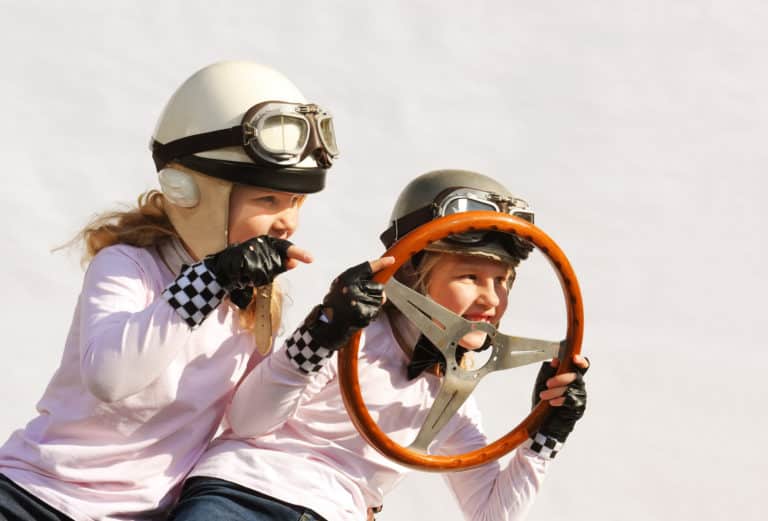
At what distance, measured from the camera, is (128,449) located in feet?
8.94

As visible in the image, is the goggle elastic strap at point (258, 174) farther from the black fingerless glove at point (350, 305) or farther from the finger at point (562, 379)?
the finger at point (562, 379)

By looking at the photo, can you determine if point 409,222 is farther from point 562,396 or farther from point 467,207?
point 562,396

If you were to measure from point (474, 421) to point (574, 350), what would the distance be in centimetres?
36

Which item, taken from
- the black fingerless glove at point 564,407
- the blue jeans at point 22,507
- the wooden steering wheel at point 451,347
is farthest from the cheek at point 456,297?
the blue jeans at point 22,507

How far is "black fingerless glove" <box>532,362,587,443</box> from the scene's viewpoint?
2852 mm

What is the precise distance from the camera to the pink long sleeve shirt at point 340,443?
2738 mm

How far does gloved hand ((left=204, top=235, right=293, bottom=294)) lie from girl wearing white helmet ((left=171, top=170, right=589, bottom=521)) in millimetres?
127

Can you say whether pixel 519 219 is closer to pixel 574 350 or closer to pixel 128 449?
pixel 574 350

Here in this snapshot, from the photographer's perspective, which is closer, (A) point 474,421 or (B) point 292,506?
(B) point 292,506

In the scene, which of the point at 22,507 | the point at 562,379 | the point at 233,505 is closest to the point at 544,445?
the point at 562,379

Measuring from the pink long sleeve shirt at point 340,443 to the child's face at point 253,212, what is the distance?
252 mm

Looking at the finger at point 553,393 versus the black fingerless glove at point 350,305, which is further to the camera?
the finger at point 553,393

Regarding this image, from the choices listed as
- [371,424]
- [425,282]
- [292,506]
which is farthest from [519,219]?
[292,506]

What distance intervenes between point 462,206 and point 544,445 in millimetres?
544
